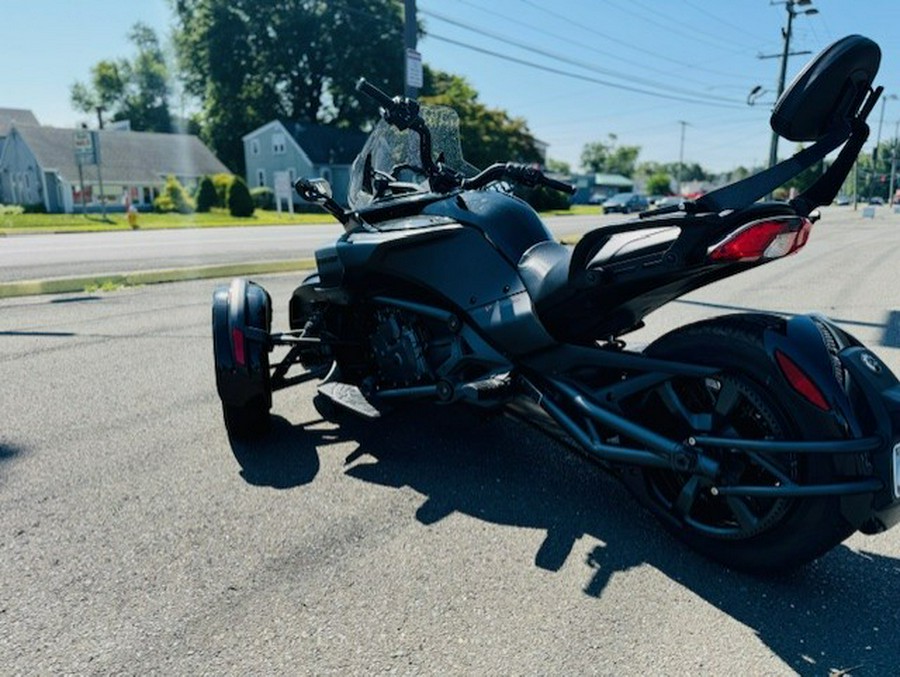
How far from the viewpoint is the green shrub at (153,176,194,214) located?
1626 inches

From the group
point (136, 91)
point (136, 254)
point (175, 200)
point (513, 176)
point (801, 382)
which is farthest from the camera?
point (136, 91)

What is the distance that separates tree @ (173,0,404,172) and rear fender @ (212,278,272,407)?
53.0 metres

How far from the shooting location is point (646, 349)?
2586 mm

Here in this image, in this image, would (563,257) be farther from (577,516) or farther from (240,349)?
(240,349)

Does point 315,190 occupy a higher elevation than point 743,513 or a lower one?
higher

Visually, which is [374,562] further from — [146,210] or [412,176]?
[146,210]

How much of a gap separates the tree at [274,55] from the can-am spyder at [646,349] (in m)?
53.2

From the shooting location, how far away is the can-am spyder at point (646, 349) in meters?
2.07

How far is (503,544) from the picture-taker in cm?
261

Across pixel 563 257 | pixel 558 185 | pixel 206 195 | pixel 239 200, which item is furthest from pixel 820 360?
pixel 206 195

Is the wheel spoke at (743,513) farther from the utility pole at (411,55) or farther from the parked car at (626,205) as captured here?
the parked car at (626,205)

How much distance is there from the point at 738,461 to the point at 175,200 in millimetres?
44192

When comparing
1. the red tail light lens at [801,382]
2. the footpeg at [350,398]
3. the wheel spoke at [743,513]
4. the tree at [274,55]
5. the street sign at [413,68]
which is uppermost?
the tree at [274,55]

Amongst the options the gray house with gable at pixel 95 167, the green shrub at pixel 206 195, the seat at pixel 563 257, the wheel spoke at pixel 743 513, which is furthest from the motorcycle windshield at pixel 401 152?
the gray house with gable at pixel 95 167
